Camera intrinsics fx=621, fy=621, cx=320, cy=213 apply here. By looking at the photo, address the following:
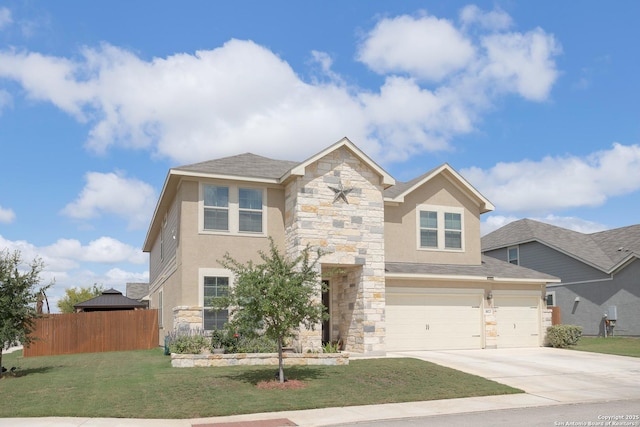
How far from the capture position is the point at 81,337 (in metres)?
26.1

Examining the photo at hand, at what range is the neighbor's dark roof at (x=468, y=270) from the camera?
76.1 ft

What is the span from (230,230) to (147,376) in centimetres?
696

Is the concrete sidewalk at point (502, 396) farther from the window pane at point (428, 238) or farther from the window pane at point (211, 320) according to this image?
the window pane at point (211, 320)

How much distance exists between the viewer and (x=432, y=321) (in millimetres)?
23609

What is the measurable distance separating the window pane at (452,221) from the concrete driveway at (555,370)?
5.25 m

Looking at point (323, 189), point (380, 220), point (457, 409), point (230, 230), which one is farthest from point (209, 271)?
point (457, 409)

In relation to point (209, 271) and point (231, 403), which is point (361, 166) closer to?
point (209, 271)

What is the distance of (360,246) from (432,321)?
4.57 meters

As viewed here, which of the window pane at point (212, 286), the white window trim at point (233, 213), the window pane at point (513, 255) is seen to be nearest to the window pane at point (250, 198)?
the white window trim at point (233, 213)

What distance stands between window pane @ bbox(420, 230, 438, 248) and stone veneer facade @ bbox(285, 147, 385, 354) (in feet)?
11.8

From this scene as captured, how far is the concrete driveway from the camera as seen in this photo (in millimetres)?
14414

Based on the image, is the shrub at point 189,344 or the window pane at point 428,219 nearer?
the shrub at point 189,344

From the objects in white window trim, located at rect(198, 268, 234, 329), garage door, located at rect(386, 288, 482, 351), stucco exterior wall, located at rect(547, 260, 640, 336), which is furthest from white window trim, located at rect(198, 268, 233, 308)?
stucco exterior wall, located at rect(547, 260, 640, 336)

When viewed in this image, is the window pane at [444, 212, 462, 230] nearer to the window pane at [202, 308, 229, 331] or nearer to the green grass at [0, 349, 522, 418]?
the green grass at [0, 349, 522, 418]
